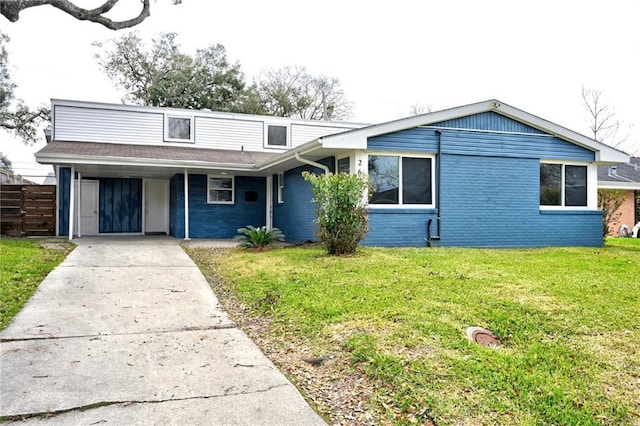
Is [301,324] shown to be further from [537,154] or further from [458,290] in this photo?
[537,154]

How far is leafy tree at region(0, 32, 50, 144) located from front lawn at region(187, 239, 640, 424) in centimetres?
2316

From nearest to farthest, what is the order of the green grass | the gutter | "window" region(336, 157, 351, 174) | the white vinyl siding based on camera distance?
1. the green grass
2. "window" region(336, 157, 351, 174)
3. the gutter
4. the white vinyl siding

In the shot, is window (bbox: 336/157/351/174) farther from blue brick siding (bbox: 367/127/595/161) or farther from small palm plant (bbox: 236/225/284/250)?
small palm plant (bbox: 236/225/284/250)

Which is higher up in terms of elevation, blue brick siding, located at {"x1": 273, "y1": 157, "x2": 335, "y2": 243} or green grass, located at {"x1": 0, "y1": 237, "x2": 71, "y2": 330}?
blue brick siding, located at {"x1": 273, "y1": 157, "x2": 335, "y2": 243}

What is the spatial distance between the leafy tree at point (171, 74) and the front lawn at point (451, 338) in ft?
77.1

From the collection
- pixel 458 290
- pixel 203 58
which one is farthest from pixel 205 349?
pixel 203 58

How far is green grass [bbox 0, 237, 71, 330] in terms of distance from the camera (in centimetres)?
558

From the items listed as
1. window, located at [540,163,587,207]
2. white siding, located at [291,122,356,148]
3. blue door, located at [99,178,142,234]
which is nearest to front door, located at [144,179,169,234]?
blue door, located at [99,178,142,234]

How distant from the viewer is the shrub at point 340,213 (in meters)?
8.68

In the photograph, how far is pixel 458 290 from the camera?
5.71 metres

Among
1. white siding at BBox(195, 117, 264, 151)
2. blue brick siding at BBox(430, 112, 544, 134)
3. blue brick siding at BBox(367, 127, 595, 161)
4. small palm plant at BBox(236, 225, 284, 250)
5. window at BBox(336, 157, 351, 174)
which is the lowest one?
small palm plant at BBox(236, 225, 284, 250)

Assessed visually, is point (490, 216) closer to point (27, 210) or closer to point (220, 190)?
point (220, 190)

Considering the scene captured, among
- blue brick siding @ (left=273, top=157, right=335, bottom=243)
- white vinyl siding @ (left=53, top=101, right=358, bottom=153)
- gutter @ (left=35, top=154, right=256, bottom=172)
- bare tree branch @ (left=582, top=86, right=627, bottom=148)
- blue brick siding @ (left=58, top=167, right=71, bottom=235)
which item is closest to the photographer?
gutter @ (left=35, top=154, right=256, bottom=172)

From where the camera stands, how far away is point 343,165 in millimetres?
11117
